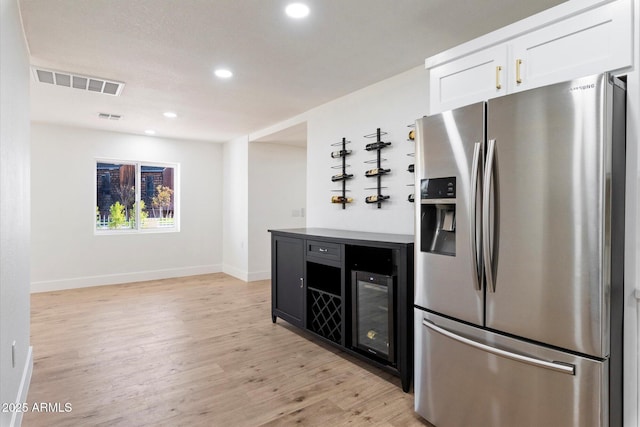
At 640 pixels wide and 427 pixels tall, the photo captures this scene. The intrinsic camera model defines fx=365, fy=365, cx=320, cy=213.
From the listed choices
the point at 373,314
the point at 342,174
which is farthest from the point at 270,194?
the point at 373,314

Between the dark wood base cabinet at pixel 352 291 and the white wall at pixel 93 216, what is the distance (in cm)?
323

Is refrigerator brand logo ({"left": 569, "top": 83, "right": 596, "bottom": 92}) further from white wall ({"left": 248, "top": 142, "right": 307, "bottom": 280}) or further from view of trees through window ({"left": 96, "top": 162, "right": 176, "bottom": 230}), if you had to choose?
view of trees through window ({"left": 96, "top": 162, "right": 176, "bottom": 230})

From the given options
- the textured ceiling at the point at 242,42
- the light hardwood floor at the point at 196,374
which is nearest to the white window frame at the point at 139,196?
the light hardwood floor at the point at 196,374

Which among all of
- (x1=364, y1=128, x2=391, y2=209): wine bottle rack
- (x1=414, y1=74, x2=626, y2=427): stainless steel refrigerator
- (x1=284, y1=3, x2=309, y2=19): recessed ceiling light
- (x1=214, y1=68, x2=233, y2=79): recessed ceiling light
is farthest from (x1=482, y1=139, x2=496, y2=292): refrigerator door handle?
(x1=214, y1=68, x2=233, y2=79): recessed ceiling light

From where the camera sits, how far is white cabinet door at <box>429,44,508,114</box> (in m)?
1.90

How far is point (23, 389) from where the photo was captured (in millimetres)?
2293

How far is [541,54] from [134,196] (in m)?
6.16

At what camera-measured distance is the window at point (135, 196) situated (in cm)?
596

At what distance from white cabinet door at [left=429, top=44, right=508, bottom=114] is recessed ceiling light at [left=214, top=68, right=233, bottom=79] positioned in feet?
6.03

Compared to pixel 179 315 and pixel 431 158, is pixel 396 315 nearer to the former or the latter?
pixel 431 158

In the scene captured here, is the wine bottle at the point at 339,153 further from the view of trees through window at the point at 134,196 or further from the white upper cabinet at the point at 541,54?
the view of trees through window at the point at 134,196

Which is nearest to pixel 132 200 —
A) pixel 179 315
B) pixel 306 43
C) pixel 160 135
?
pixel 160 135

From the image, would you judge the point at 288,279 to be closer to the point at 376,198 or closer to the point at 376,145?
the point at 376,198

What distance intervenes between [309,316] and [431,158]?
2.04 metres
